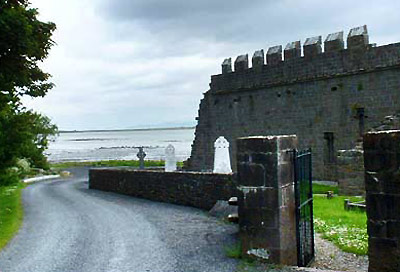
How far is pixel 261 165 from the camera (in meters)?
7.45

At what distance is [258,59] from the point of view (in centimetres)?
2217

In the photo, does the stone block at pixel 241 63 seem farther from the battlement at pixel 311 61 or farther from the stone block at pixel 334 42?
the stone block at pixel 334 42

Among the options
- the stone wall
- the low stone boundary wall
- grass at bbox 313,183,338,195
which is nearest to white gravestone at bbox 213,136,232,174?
the low stone boundary wall

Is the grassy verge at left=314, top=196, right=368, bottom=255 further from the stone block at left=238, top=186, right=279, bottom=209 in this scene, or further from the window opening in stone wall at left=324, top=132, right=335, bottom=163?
the window opening in stone wall at left=324, top=132, right=335, bottom=163

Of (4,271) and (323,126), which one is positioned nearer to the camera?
(4,271)

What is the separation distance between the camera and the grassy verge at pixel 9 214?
10.7m

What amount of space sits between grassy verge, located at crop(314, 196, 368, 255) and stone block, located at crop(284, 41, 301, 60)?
9.17 m

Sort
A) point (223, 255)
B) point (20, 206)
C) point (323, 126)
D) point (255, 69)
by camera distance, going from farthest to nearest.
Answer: point (255, 69), point (323, 126), point (20, 206), point (223, 255)

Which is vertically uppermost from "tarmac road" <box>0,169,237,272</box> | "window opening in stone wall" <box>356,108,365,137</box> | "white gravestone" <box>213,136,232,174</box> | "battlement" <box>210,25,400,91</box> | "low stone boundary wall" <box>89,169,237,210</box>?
"battlement" <box>210,25,400,91</box>

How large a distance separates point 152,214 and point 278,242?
20.2 feet

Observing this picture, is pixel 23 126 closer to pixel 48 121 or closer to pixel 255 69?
pixel 255 69

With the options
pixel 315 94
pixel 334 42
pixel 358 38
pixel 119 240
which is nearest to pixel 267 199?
pixel 119 240

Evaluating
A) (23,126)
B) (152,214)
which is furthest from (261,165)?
(23,126)

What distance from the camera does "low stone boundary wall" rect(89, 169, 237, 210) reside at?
1291 centimetres
